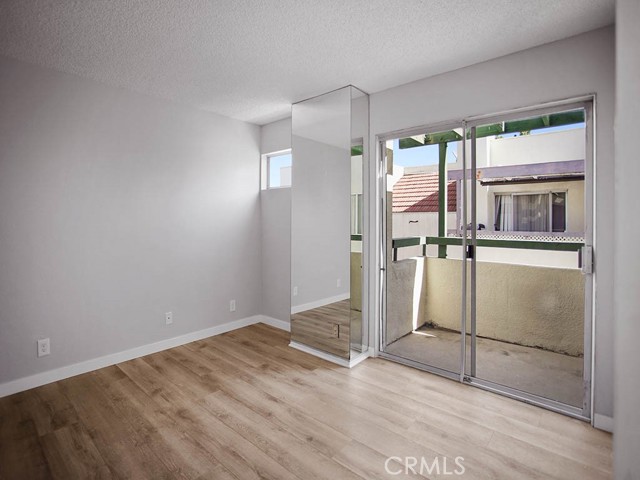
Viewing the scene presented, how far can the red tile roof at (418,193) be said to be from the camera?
9.96ft

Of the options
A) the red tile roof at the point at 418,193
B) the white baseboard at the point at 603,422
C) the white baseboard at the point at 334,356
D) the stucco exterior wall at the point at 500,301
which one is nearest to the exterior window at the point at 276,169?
the red tile roof at the point at 418,193

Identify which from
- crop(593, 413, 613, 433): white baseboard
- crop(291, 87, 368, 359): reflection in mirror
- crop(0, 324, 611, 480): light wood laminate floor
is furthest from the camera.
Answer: crop(291, 87, 368, 359): reflection in mirror

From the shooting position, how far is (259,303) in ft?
14.5

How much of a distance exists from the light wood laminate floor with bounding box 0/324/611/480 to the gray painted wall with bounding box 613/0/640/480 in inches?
22.2

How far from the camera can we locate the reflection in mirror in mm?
3201

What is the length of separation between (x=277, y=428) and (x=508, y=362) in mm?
2069

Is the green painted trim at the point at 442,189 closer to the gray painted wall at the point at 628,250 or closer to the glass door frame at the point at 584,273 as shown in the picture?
the glass door frame at the point at 584,273

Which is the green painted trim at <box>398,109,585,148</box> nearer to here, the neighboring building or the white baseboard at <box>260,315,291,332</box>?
the neighboring building

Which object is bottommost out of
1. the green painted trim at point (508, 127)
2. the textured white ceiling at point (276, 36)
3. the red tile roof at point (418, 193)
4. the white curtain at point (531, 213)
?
the white curtain at point (531, 213)

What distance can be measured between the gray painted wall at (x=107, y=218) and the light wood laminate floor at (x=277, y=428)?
1.64 ft

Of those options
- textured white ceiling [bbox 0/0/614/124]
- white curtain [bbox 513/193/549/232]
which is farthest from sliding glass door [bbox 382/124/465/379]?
textured white ceiling [bbox 0/0/614/124]

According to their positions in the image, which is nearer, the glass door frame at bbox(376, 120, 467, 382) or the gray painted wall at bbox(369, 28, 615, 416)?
the gray painted wall at bbox(369, 28, 615, 416)

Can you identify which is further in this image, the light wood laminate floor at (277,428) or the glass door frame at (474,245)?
the glass door frame at (474,245)

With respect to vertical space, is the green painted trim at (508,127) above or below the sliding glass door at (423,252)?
above
